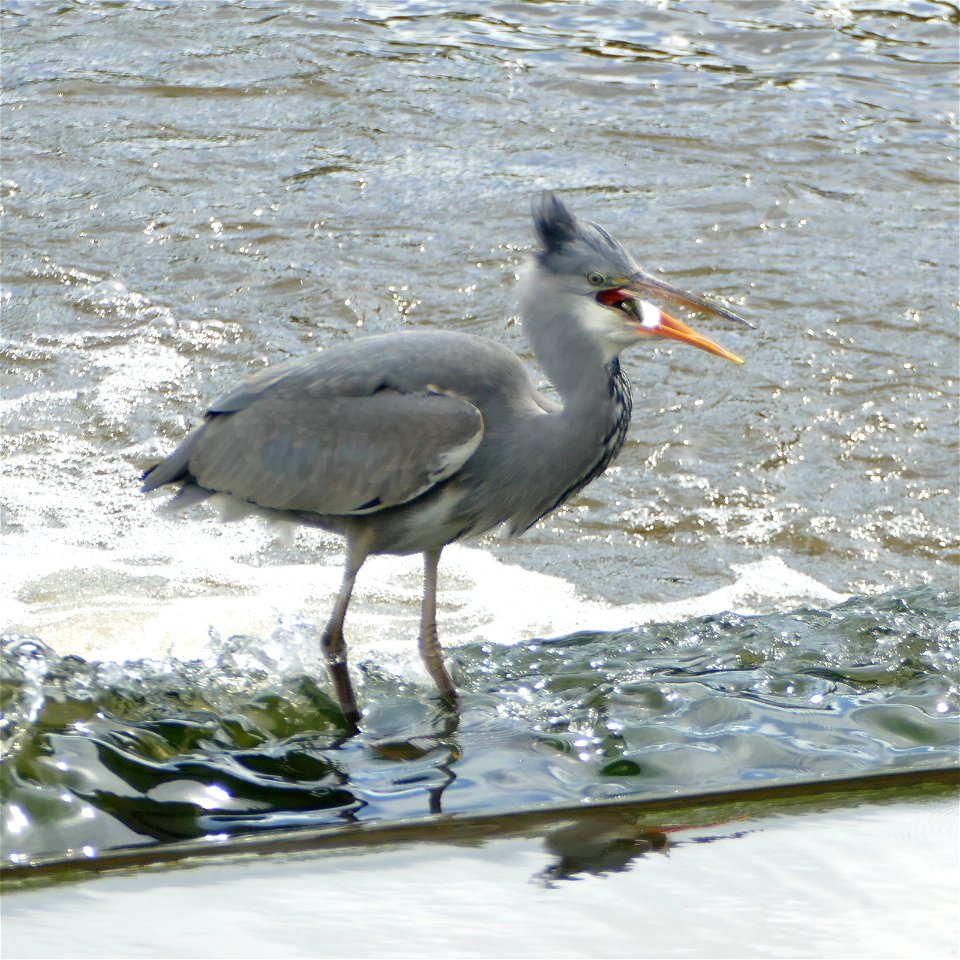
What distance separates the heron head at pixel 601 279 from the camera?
422cm

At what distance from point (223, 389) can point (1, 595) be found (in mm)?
2055

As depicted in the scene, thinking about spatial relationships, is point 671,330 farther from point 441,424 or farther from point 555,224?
point 441,424

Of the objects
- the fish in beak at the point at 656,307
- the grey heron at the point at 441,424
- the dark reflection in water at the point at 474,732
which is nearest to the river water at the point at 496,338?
the dark reflection in water at the point at 474,732

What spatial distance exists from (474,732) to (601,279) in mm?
1344

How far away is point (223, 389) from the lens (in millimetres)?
7102

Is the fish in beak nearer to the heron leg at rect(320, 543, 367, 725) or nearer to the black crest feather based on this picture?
the black crest feather

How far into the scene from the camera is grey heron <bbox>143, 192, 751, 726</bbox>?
4316 millimetres

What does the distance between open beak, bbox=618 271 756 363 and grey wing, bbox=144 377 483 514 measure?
568 mm

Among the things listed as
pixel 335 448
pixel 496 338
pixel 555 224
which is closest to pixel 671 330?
pixel 555 224

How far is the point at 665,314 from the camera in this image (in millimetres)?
4105

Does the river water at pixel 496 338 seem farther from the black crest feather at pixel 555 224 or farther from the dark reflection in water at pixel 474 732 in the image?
the black crest feather at pixel 555 224

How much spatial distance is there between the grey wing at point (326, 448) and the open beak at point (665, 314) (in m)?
0.57

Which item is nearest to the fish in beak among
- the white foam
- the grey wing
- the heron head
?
the heron head

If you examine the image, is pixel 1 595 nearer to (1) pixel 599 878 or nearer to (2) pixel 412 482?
(2) pixel 412 482
